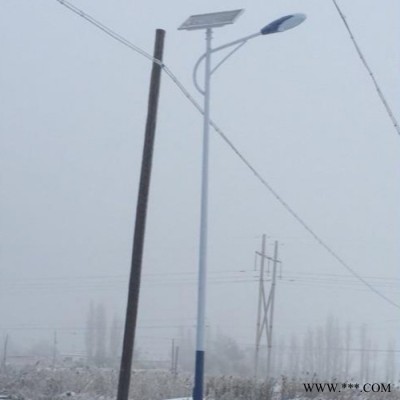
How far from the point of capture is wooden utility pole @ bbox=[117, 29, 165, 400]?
65.5ft

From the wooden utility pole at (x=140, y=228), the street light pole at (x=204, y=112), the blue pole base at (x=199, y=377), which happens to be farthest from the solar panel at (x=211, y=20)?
the blue pole base at (x=199, y=377)

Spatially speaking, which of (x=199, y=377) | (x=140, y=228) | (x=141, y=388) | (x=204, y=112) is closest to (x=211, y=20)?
(x=204, y=112)

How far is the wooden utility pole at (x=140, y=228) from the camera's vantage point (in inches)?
786

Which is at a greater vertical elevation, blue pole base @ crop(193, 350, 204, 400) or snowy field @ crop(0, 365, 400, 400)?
blue pole base @ crop(193, 350, 204, 400)

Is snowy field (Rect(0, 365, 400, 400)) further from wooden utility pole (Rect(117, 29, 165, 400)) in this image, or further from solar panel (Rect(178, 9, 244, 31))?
solar panel (Rect(178, 9, 244, 31))

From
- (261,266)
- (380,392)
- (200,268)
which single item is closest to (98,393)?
(380,392)

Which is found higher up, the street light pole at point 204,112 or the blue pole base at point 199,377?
the street light pole at point 204,112

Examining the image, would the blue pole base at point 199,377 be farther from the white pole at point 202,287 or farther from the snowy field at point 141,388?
the snowy field at point 141,388

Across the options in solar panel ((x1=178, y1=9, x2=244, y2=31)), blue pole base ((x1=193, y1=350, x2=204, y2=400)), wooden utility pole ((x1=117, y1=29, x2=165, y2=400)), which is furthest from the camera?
wooden utility pole ((x1=117, y1=29, x2=165, y2=400))

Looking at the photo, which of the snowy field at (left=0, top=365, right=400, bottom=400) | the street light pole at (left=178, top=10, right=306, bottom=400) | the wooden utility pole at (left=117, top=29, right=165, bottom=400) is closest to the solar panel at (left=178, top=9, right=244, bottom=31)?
the street light pole at (left=178, top=10, right=306, bottom=400)

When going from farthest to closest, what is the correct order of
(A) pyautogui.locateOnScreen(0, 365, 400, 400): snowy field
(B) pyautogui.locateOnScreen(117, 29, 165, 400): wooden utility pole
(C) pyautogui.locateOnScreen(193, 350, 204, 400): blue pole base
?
(A) pyautogui.locateOnScreen(0, 365, 400, 400): snowy field
(B) pyautogui.locateOnScreen(117, 29, 165, 400): wooden utility pole
(C) pyautogui.locateOnScreen(193, 350, 204, 400): blue pole base

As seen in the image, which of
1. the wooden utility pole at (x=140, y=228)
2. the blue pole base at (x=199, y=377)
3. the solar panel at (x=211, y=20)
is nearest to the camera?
the blue pole base at (x=199, y=377)

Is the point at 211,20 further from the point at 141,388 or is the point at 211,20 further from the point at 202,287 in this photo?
the point at 141,388

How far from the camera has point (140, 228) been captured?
2038 cm
